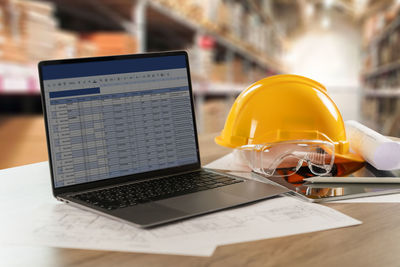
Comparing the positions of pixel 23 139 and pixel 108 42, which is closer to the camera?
pixel 23 139

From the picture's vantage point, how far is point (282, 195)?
73 cm

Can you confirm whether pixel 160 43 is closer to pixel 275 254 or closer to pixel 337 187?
pixel 337 187

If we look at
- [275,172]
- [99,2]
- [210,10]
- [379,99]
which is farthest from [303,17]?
[275,172]

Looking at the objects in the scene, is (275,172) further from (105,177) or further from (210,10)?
(210,10)

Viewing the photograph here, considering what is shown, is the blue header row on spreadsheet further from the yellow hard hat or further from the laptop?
the yellow hard hat

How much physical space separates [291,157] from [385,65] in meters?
6.66

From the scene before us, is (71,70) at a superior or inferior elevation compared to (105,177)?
superior

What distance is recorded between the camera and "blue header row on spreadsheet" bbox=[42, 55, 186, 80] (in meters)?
0.77

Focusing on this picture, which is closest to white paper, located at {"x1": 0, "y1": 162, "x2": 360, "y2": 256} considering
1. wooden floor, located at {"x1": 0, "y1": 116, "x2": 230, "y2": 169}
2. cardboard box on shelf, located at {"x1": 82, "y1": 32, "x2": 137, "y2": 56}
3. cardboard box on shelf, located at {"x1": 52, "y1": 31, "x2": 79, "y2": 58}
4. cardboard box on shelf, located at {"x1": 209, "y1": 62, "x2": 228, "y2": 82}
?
wooden floor, located at {"x1": 0, "y1": 116, "x2": 230, "y2": 169}

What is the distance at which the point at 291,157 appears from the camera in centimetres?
86

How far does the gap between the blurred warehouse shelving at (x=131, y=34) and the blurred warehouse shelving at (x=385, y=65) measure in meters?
A: 1.83

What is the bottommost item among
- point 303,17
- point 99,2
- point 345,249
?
point 345,249

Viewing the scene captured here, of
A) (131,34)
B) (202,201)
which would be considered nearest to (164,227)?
(202,201)

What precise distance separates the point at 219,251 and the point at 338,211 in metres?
0.23
